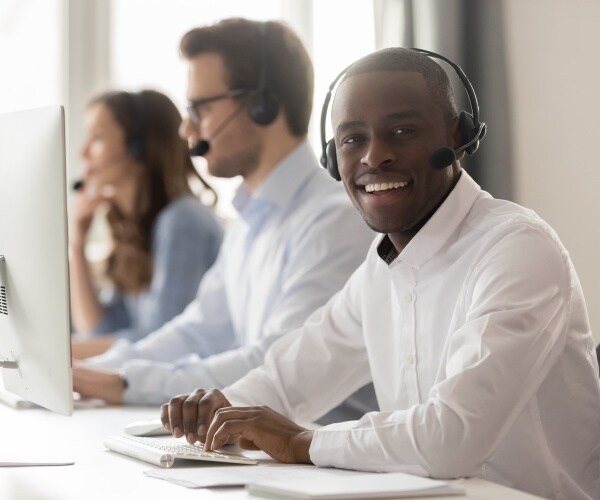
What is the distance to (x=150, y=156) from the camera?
3580 millimetres

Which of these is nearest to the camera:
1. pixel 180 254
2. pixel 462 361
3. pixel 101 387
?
pixel 462 361

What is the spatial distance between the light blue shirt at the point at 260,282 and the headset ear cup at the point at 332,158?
1.56 ft

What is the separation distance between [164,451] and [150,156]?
2.30 metres

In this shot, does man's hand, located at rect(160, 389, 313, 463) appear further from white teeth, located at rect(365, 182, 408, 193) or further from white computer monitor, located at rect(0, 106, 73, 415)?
white teeth, located at rect(365, 182, 408, 193)

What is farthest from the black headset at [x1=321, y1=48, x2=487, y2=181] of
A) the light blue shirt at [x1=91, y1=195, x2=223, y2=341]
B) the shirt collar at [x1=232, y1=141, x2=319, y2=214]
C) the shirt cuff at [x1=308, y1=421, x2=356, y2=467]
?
the light blue shirt at [x1=91, y1=195, x2=223, y2=341]

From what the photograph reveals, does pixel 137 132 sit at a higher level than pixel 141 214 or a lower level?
higher

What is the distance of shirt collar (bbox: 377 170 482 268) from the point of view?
156cm

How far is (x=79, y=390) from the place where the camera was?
2.13m

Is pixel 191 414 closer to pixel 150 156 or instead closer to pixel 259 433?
pixel 259 433

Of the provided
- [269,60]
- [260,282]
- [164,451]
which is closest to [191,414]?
[164,451]

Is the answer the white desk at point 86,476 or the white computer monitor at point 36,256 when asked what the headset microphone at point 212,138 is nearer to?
the white desk at point 86,476

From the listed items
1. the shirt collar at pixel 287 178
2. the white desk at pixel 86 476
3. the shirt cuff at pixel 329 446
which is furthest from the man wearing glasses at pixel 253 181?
the shirt cuff at pixel 329 446

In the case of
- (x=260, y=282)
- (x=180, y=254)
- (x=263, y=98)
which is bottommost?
(x=180, y=254)

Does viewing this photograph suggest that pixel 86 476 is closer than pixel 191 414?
Yes
